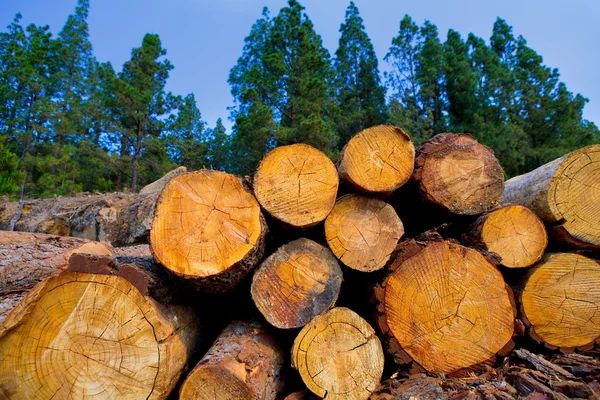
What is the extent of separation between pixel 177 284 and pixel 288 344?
765 millimetres

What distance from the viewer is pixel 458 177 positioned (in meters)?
2.34

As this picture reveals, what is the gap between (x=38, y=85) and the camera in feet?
51.6

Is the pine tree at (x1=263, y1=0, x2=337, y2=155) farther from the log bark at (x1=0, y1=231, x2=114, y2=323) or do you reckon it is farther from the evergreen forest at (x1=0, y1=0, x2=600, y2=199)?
the log bark at (x1=0, y1=231, x2=114, y2=323)

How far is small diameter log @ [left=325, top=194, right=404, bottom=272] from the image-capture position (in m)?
2.08

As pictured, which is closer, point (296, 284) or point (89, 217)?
point (296, 284)

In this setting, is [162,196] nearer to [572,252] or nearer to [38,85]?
[572,252]

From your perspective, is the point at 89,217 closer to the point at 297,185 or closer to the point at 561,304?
the point at 297,185

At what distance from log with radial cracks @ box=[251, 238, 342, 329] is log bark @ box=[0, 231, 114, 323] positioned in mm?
1343

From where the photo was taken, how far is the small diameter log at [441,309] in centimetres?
207

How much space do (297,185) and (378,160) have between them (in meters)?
0.58

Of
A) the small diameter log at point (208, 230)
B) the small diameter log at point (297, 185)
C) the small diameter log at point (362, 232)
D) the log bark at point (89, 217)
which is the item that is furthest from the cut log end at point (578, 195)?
the log bark at point (89, 217)

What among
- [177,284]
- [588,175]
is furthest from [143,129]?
[588,175]

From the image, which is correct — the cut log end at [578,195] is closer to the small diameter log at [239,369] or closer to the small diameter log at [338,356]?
the small diameter log at [338,356]

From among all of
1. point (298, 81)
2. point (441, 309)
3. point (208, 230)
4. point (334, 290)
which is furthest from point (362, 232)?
point (298, 81)
